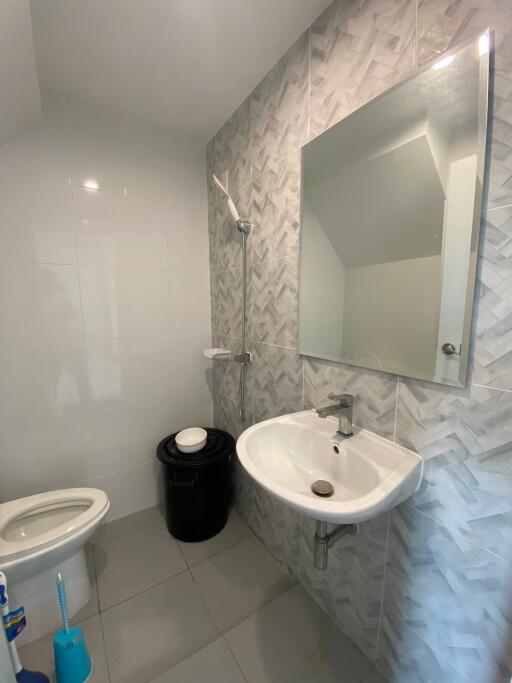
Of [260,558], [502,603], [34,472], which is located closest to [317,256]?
[502,603]

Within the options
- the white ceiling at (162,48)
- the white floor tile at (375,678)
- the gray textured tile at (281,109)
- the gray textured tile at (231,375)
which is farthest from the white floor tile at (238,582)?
Result: the white ceiling at (162,48)

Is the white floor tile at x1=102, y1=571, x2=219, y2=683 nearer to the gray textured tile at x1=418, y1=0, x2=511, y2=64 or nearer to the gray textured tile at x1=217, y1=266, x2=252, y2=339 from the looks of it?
the gray textured tile at x1=217, y1=266, x2=252, y2=339

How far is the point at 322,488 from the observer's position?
877 millimetres

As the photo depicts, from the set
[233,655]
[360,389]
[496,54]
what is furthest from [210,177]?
[233,655]

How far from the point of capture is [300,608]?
1142 mm

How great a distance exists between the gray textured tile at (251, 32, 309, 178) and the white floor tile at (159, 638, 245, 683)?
1978 mm

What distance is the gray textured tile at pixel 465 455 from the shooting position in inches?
24.0

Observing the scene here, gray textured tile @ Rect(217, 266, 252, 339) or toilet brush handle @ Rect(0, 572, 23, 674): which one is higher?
gray textured tile @ Rect(217, 266, 252, 339)

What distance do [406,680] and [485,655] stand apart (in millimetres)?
361

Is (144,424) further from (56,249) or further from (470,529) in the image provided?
(470,529)

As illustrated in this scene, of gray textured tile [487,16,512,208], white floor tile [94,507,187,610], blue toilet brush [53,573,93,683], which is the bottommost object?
white floor tile [94,507,187,610]

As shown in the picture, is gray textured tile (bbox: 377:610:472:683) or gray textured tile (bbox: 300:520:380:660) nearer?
gray textured tile (bbox: 377:610:472:683)

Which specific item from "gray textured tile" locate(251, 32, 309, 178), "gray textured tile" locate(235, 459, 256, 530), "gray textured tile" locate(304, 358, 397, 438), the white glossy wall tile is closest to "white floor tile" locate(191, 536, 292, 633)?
"gray textured tile" locate(235, 459, 256, 530)

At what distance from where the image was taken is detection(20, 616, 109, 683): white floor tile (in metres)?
Result: 0.94
